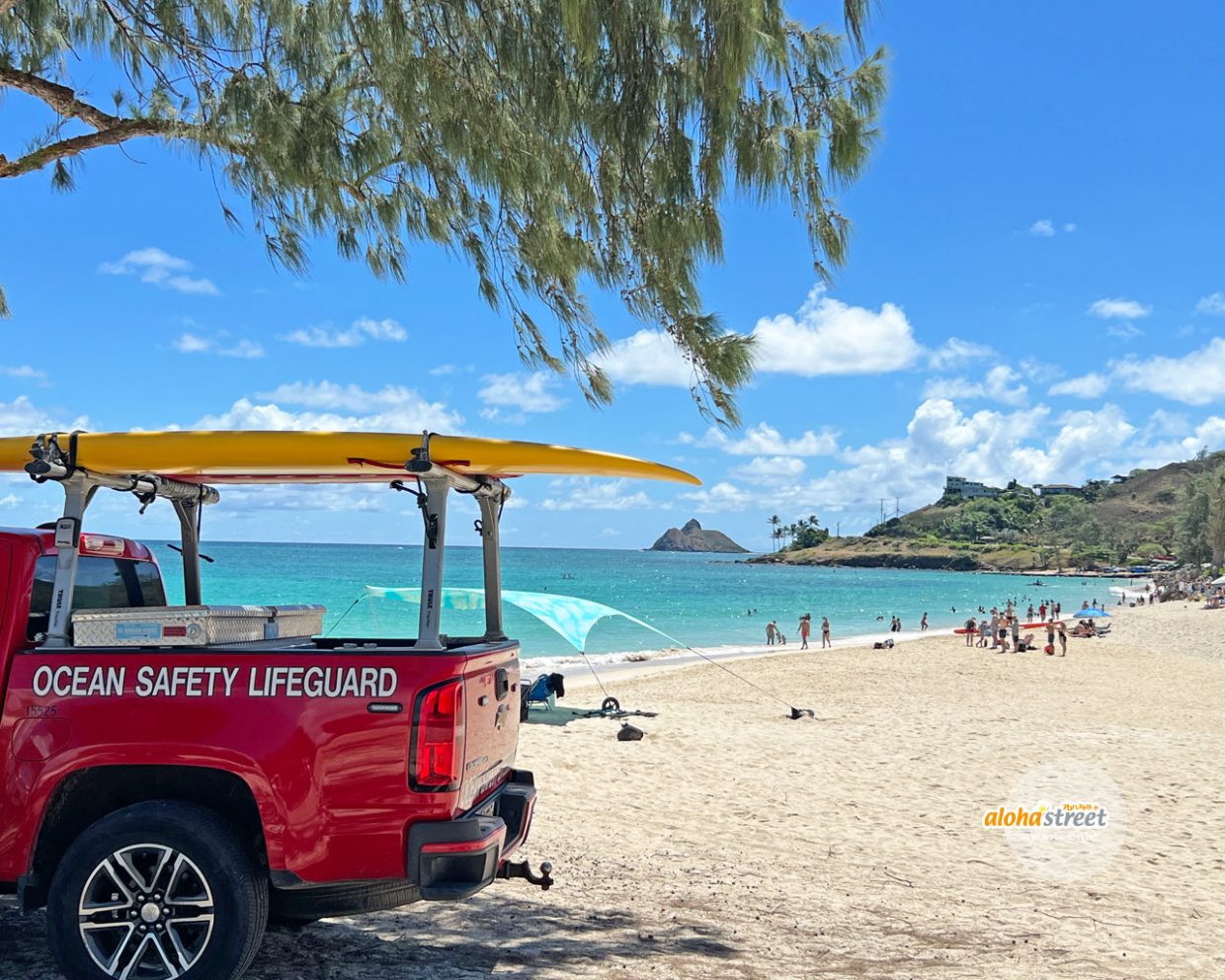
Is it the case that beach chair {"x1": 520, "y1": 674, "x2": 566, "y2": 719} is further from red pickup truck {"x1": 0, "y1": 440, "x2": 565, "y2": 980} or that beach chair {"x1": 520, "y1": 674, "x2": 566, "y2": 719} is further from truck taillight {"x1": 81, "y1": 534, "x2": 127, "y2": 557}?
red pickup truck {"x1": 0, "y1": 440, "x2": 565, "y2": 980}

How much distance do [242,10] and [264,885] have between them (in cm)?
465

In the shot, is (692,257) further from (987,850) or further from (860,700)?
(860,700)

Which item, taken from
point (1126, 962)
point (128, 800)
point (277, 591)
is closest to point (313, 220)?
point (128, 800)

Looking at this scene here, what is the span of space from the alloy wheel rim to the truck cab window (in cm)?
98

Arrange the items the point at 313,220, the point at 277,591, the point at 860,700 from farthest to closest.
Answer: the point at 277,591
the point at 860,700
the point at 313,220

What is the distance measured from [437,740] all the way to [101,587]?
6.34 ft

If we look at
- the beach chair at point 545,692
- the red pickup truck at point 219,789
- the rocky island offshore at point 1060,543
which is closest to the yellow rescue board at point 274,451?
the red pickup truck at point 219,789

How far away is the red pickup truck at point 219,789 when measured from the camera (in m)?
3.81

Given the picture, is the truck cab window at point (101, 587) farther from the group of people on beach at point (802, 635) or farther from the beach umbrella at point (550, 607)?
the group of people on beach at point (802, 635)

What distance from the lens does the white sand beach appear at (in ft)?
16.0

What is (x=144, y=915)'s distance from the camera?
3.81 m

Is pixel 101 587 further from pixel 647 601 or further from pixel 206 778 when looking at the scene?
pixel 647 601

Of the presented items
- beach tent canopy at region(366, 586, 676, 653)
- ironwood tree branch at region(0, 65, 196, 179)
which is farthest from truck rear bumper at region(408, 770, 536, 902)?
beach tent canopy at region(366, 586, 676, 653)

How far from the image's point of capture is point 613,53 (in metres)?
4.61
